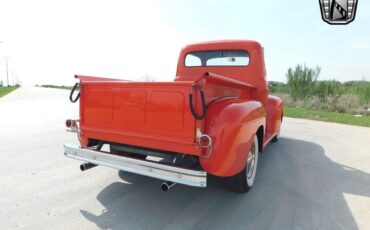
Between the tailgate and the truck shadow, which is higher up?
the tailgate

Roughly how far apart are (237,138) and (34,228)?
7.23 feet

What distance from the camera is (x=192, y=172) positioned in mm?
2572

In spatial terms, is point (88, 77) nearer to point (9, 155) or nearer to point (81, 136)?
point (81, 136)

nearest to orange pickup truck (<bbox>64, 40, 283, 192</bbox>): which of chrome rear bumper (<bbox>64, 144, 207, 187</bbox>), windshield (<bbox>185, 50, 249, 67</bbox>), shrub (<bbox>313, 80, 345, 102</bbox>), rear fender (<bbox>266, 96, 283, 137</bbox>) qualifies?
chrome rear bumper (<bbox>64, 144, 207, 187</bbox>)

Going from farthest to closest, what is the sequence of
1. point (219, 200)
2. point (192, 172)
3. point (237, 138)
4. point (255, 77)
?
point (255, 77) < point (219, 200) < point (237, 138) < point (192, 172)

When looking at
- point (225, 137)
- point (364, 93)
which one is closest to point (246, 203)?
point (225, 137)

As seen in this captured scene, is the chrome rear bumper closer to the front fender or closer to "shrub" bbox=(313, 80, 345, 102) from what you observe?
the front fender

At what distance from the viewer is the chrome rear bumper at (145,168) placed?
2.57 meters

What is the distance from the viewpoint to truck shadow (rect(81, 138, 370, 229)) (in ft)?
9.33

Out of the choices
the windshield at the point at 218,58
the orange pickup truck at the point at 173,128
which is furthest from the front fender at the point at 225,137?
the windshield at the point at 218,58

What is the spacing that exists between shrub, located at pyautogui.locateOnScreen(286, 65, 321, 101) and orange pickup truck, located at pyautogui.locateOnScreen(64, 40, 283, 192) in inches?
608

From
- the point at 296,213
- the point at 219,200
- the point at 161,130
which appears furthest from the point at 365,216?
the point at 161,130

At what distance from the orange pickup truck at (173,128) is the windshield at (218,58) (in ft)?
3.27

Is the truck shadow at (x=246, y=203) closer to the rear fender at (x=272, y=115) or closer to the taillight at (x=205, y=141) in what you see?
the taillight at (x=205, y=141)
